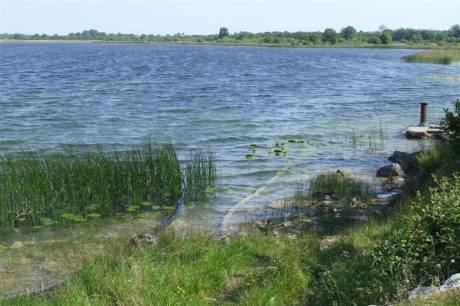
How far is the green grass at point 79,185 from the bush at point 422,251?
7.60 metres

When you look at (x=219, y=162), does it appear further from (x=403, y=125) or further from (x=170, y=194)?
(x=403, y=125)

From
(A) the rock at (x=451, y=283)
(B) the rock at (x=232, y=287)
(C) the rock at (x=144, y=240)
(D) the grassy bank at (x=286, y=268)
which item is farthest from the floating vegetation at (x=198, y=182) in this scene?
(A) the rock at (x=451, y=283)

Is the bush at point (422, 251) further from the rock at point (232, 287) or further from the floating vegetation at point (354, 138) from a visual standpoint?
the floating vegetation at point (354, 138)

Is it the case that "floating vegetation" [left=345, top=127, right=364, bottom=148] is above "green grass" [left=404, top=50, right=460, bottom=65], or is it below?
below

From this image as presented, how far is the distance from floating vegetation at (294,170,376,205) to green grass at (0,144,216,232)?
3.40 metres

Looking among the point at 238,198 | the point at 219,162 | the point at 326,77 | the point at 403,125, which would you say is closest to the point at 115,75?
the point at 326,77

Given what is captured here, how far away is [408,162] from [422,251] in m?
11.2

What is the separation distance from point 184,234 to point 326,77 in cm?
5152

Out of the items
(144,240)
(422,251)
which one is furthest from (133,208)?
(422,251)

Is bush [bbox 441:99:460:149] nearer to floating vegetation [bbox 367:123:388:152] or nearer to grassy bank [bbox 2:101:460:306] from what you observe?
grassy bank [bbox 2:101:460:306]

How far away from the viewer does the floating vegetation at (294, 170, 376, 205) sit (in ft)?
48.2

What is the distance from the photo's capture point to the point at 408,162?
18312mm

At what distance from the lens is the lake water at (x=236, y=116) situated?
19.8 metres

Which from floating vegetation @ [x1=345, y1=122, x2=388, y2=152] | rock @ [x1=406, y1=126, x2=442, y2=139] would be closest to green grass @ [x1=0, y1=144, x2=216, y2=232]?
floating vegetation @ [x1=345, y1=122, x2=388, y2=152]
